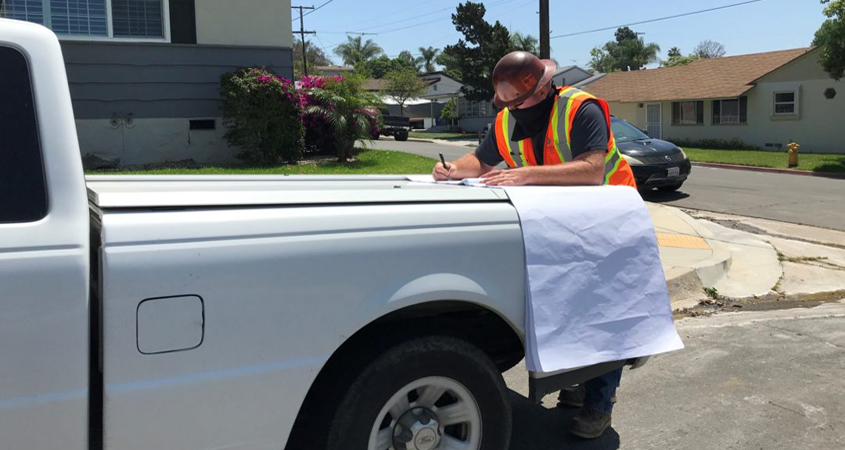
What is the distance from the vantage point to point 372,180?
4.27 meters

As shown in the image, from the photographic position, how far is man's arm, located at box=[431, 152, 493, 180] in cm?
409

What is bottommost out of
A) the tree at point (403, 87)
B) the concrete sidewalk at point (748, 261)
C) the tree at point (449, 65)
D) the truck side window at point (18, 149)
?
the concrete sidewalk at point (748, 261)

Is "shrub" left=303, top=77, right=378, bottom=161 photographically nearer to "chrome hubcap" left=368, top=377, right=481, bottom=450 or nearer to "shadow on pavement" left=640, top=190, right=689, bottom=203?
"shadow on pavement" left=640, top=190, right=689, bottom=203

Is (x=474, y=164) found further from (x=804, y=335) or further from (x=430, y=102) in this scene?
(x=430, y=102)

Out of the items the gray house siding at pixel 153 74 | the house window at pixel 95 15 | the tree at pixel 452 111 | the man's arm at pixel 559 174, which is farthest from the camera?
the tree at pixel 452 111

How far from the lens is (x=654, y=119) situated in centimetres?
3547

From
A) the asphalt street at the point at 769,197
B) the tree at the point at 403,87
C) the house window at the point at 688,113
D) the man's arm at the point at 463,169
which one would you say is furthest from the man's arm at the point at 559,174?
the tree at the point at 403,87

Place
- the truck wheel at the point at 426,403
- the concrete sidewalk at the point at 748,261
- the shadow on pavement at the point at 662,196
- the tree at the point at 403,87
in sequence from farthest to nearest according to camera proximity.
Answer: the tree at the point at 403,87 < the shadow on pavement at the point at 662,196 < the concrete sidewalk at the point at 748,261 < the truck wheel at the point at 426,403

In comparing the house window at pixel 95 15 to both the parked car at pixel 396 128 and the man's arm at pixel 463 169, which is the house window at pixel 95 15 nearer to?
the man's arm at pixel 463 169

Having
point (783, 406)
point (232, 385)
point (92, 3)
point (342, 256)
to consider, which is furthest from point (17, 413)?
point (92, 3)

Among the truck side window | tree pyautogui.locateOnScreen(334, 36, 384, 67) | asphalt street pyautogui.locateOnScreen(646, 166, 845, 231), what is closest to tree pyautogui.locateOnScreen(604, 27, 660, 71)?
tree pyautogui.locateOnScreen(334, 36, 384, 67)

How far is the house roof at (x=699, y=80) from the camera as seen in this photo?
100 feet

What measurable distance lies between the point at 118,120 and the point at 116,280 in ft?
40.0

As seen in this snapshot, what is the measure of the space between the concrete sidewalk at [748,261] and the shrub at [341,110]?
6.51m
